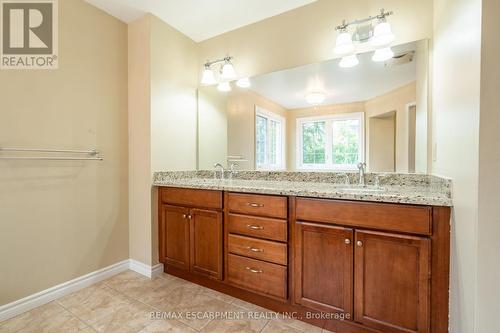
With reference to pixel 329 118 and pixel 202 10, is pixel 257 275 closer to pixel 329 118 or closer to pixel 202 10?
pixel 329 118

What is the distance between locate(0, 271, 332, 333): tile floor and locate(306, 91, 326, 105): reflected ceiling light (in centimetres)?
169

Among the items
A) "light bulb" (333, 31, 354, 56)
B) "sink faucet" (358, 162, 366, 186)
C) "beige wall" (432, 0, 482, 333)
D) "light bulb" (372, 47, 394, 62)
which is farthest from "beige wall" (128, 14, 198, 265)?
"beige wall" (432, 0, 482, 333)

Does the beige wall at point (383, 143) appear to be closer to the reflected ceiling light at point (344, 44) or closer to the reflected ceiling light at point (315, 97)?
the reflected ceiling light at point (315, 97)

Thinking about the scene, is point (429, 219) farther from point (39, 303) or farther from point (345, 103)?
point (39, 303)

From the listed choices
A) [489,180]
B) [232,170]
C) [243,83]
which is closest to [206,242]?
[232,170]

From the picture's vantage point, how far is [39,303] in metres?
1.70

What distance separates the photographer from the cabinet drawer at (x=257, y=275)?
5.06 feet

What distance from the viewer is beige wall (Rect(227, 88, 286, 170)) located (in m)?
2.37

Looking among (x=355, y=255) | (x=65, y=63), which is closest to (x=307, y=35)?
Result: (x=355, y=255)

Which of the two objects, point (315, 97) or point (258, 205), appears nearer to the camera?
point (258, 205)

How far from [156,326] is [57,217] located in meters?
1.14

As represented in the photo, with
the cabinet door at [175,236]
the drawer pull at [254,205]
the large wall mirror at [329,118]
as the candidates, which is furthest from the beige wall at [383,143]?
the cabinet door at [175,236]

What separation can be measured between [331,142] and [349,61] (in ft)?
2.11

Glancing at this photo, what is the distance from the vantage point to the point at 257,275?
1.63 meters
